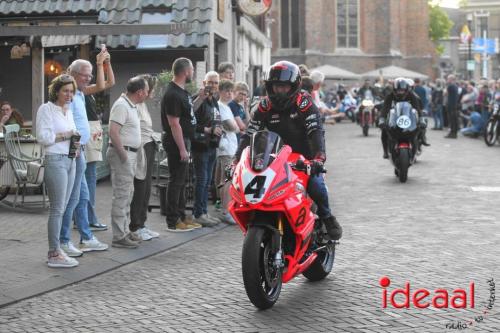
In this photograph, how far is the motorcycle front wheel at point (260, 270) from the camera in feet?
20.1

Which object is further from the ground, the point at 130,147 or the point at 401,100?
the point at 401,100

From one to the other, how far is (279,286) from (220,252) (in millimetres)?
2462

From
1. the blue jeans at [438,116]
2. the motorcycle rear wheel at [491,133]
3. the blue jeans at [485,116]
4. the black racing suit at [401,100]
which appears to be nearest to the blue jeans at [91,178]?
the black racing suit at [401,100]

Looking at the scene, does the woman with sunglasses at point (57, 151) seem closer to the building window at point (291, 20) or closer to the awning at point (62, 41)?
the awning at point (62, 41)

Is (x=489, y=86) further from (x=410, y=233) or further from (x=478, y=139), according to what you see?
(x=410, y=233)

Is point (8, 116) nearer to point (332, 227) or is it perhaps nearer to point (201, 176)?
point (201, 176)

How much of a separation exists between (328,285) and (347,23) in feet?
183

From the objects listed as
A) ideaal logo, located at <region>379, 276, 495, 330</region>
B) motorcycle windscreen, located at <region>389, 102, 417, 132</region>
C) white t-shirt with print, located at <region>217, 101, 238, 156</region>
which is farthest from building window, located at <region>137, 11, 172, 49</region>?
→ ideaal logo, located at <region>379, 276, 495, 330</region>

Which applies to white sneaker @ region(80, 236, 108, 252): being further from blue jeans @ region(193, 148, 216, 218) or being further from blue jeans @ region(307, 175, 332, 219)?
blue jeans @ region(307, 175, 332, 219)

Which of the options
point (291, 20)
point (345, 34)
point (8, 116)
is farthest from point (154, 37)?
point (345, 34)

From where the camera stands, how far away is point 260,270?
6289mm

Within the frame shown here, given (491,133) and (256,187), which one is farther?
(491,133)

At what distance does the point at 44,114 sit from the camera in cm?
784

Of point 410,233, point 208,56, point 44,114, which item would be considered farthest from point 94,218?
point 208,56
